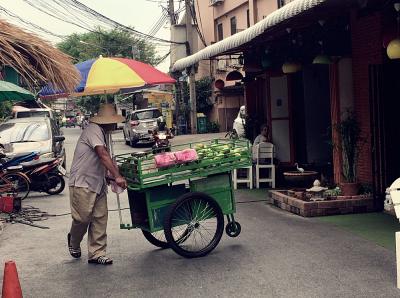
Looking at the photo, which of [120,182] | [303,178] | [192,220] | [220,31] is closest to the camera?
[120,182]

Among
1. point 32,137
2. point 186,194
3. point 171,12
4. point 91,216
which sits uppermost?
point 171,12

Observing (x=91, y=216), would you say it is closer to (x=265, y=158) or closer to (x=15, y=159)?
(x=265, y=158)

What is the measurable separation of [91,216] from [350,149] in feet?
15.0

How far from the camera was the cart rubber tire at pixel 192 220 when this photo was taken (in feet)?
22.8

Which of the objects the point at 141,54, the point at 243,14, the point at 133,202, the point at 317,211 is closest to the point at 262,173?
the point at 317,211

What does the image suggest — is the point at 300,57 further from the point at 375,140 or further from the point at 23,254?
the point at 23,254

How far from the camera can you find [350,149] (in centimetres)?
991

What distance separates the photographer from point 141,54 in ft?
192

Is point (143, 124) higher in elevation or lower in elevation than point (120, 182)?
higher

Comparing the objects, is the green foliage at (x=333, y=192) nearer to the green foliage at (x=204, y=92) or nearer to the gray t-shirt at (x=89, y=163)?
the gray t-shirt at (x=89, y=163)

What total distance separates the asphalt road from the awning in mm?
2844

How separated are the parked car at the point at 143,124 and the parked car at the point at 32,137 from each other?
11.6 meters

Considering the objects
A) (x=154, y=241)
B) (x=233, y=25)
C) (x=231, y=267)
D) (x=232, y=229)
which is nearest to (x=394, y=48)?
(x=232, y=229)

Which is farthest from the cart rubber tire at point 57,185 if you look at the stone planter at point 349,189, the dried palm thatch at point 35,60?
the dried palm thatch at point 35,60
